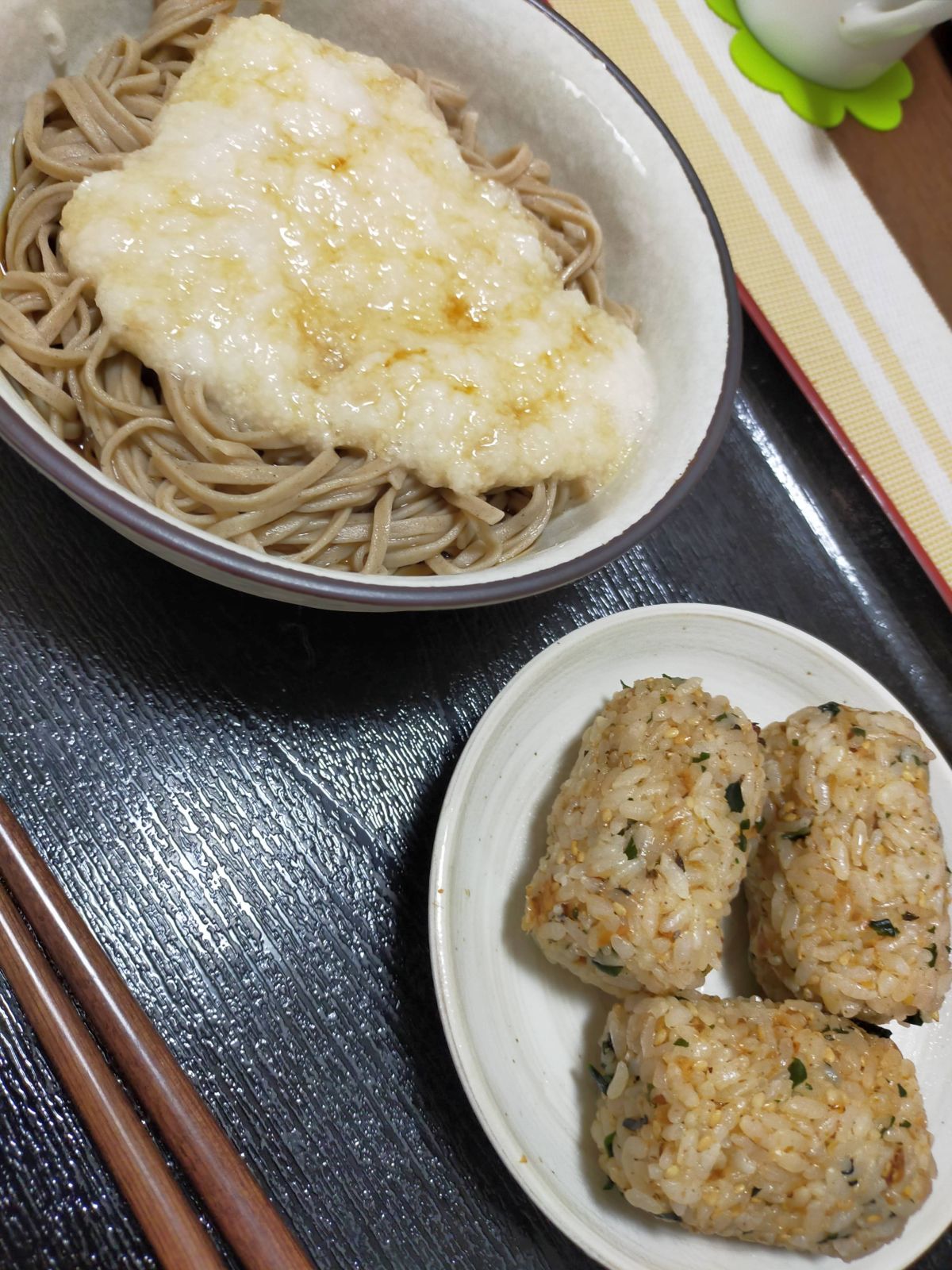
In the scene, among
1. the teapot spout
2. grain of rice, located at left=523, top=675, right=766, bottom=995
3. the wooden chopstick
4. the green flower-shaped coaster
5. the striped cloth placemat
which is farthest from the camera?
the green flower-shaped coaster

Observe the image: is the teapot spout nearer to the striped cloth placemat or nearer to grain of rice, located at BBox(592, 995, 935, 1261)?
the striped cloth placemat

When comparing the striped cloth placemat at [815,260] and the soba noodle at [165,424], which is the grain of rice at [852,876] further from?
the striped cloth placemat at [815,260]

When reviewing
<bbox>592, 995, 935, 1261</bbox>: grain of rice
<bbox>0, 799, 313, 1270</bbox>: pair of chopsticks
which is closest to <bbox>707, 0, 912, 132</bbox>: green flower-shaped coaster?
<bbox>592, 995, 935, 1261</bbox>: grain of rice

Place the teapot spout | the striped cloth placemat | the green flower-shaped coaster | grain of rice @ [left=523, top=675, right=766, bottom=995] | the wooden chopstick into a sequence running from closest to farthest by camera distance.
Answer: the wooden chopstick < grain of rice @ [left=523, top=675, right=766, bottom=995] < the teapot spout < the striped cloth placemat < the green flower-shaped coaster

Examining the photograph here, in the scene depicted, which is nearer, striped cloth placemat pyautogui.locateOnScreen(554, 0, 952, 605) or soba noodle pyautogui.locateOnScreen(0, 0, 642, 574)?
soba noodle pyautogui.locateOnScreen(0, 0, 642, 574)

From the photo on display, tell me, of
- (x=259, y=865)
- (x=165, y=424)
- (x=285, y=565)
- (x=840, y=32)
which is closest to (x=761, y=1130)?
(x=259, y=865)

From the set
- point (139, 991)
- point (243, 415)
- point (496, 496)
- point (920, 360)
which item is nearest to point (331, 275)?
point (243, 415)

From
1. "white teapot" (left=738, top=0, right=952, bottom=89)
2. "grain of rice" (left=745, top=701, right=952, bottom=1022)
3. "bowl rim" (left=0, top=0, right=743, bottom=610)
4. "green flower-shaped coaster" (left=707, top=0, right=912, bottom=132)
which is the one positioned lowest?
"grain of rice" (left=745, top=701, right=952, bottom=1022)
